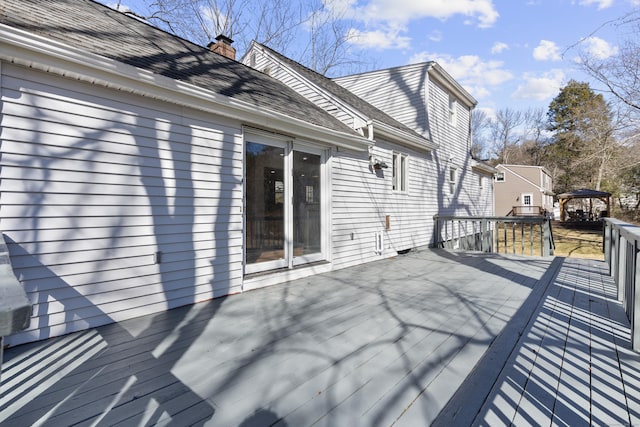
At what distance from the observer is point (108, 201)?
3107mm

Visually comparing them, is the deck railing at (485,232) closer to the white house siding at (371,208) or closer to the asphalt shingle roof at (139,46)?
the white house siding at (371,208)

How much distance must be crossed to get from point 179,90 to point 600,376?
4180 millimetres

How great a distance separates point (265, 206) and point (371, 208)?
262cm

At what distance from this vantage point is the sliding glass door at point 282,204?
14.6 ft

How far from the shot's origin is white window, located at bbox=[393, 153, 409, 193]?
754 cm

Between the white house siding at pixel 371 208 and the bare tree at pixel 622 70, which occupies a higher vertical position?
the bare tree at pixel 622 70

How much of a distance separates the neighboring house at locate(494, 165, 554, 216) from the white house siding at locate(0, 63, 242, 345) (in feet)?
87.9

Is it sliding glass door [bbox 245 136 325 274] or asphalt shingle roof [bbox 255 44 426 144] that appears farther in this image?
asphalt shingle roof [bbox 255 44 426 144]

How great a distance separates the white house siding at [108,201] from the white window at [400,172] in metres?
4.41

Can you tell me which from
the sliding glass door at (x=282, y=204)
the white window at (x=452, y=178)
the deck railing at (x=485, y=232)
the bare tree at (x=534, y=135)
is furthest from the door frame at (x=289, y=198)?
the bare tree at (x=534, y=135)

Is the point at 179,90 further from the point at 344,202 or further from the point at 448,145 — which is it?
the point at 448,145

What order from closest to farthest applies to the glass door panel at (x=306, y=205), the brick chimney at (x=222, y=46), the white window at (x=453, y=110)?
the glass door panel at (x=306, y=205) < the brick chimney at (x=222, y=46) < the white window at (x=453, y=110)

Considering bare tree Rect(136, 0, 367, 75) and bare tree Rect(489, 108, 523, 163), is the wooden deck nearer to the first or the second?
bare tree Rect(136, 0, 367, 75)

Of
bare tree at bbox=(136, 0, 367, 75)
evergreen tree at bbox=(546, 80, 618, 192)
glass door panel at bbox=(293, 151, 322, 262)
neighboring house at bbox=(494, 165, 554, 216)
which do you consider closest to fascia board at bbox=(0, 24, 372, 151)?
glass door panel at bbox=(293, 151, 322, 262)
